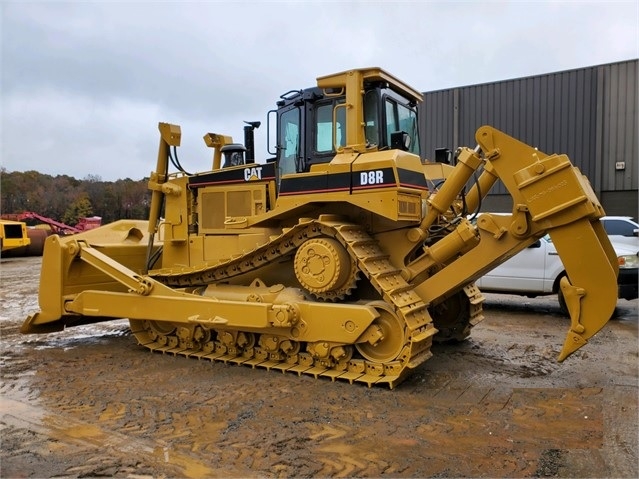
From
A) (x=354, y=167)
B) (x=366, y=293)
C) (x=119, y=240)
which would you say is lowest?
(x=366, y=293)

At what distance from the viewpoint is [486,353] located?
6609mm

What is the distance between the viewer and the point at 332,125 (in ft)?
19.9

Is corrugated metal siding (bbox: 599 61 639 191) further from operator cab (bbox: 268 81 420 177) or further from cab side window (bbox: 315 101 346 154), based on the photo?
cab side window (bbox: 315 101 346 154)

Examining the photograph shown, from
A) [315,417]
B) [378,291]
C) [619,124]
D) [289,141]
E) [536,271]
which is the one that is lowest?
[315,417]

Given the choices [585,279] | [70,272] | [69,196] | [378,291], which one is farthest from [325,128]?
[69,196]

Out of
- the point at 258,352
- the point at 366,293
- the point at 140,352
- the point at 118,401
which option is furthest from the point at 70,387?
the point at 366,293

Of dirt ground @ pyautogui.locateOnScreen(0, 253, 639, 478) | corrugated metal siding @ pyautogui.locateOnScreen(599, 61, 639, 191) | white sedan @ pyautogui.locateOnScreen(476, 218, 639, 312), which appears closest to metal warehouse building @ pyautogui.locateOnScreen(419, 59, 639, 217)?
A: corrugated metal siding @ pyautogui.locateOnScreen(599, 61, 639, 191)

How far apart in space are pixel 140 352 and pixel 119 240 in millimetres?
1857

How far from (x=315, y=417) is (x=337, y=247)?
1761 millimetres

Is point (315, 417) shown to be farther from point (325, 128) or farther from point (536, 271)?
point (536, 271)

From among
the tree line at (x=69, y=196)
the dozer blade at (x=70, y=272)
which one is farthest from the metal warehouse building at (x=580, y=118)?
the tree line at (x=69, y=196)

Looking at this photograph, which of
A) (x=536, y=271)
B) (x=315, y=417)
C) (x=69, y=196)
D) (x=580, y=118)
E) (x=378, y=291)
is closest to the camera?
(x=315, y=417)

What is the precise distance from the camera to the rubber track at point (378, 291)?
5098 millimetres

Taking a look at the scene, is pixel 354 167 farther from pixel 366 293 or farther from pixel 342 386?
pixel 342 386
